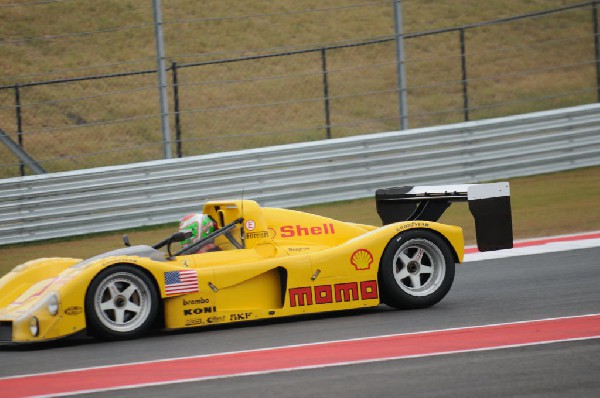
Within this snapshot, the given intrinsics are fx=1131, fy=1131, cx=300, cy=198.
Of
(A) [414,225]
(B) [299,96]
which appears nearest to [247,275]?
(A) [414,225]

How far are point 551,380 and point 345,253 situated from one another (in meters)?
2.88

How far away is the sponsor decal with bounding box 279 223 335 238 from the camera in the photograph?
9047 millimetres

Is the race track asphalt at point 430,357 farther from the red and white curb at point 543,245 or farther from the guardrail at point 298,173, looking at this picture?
the guardrail at point 298,173

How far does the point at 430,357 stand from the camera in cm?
702

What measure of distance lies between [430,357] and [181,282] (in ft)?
7.28

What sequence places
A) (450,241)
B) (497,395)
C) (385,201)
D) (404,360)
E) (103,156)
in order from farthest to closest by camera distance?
(103,156)
(385,201)
(450,241)
(404,360)
(497,395)

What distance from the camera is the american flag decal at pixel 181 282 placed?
838cm

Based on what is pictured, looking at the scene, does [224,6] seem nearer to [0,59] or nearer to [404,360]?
[0,59]

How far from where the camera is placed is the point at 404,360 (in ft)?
22.9

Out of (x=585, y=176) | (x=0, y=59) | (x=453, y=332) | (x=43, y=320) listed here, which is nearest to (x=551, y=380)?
(x=453, y=332)

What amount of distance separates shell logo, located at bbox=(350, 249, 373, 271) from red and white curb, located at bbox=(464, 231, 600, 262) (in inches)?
141

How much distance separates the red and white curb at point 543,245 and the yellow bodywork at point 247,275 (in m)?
3.34

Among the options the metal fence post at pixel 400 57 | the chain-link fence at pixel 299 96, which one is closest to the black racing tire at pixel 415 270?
the metal fence post at pixel 400 57

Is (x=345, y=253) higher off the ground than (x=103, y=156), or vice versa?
(x=103, y=156)
